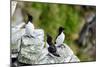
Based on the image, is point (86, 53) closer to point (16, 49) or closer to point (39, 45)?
point (39, 45)

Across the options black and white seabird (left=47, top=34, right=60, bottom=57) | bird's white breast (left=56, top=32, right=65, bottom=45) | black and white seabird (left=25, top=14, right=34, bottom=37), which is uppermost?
black and white seabird (left=25, top=14, right=34, bottom=37)

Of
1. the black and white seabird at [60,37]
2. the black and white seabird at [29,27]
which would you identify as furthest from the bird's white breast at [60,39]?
the black and white seabird at [29,27]

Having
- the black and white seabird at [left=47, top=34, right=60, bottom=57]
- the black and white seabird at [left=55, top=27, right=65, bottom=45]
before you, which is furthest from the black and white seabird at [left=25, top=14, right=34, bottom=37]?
the black and white seabird at [left=55, top=27, right=65, bottom=45]

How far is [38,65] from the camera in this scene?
2.32m

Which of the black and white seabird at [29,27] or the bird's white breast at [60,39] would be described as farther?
the bird's white breast at [60,39]

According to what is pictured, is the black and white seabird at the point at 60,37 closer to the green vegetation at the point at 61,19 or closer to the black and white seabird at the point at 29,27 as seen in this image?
the green vegetation at the point at 61,19

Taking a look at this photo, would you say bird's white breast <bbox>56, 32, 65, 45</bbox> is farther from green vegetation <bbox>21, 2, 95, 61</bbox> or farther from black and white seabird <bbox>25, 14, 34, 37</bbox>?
black and white seabird <bbox>25, 14, 34, 37</bbox>

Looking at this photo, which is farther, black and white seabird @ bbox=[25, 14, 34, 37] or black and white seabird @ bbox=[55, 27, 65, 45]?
black and white seabird @ bbox=[55, 27, 65, 45]

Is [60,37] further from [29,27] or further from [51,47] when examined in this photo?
[29,27]

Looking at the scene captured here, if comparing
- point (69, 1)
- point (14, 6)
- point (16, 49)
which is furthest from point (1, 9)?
point (69, 1)

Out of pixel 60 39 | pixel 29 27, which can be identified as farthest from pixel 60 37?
pixel 29 27

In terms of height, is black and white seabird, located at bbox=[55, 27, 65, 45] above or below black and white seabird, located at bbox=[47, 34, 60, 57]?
above

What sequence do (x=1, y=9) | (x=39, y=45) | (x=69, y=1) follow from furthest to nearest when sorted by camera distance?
(x=69, y=1), (x=39, y=45), (x=1, y=9)

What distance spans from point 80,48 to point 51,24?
471 mm
